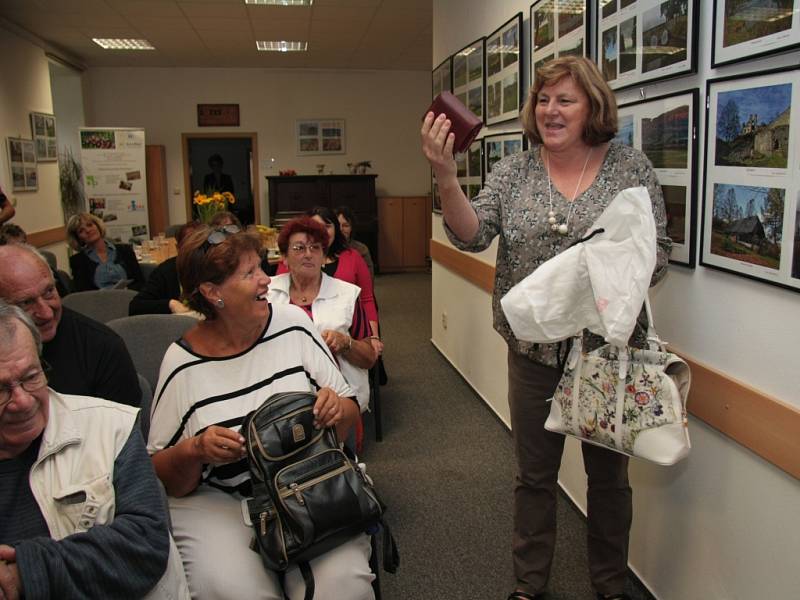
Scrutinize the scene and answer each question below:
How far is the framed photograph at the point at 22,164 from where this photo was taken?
21.0 feet

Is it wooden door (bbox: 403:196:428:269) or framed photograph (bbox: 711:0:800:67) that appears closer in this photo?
framed photograph (bbox: 711:0:800:67)

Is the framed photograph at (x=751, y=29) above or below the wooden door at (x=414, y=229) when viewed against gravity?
above

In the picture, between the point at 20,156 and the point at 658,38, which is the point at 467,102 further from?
the point at 20,156

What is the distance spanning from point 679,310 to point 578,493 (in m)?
1.07

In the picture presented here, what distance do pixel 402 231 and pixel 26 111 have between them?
5.13 metres

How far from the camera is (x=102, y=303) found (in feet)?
9.47

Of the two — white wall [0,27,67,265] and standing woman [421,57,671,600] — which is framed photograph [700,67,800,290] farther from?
white wall [0,27,67,265]

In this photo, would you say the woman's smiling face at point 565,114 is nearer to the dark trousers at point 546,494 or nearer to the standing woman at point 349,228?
the dark trousers at point 546,494

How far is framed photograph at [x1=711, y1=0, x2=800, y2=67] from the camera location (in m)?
1.36

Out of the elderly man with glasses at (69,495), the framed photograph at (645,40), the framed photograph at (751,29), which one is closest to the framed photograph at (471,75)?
the framed photograph at (645,40)

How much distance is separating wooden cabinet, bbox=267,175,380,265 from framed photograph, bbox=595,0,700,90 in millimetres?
6945

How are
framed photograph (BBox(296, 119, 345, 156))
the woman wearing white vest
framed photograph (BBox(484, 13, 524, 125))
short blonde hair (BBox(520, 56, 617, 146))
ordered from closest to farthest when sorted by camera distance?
short blonde hair (BBox(520, 56, 617, 146)), the woman wearing white vest, framed photograph (BBox(484, 13, 524, 125)), framed photograph (BBox(296, 119, 345, 156))

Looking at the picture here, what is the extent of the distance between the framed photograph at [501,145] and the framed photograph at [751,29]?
144cm

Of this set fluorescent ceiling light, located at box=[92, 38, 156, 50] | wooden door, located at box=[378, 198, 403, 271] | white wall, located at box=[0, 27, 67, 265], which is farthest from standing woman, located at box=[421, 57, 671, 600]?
wooden door, located at box=[378, 198, 403, 271]
